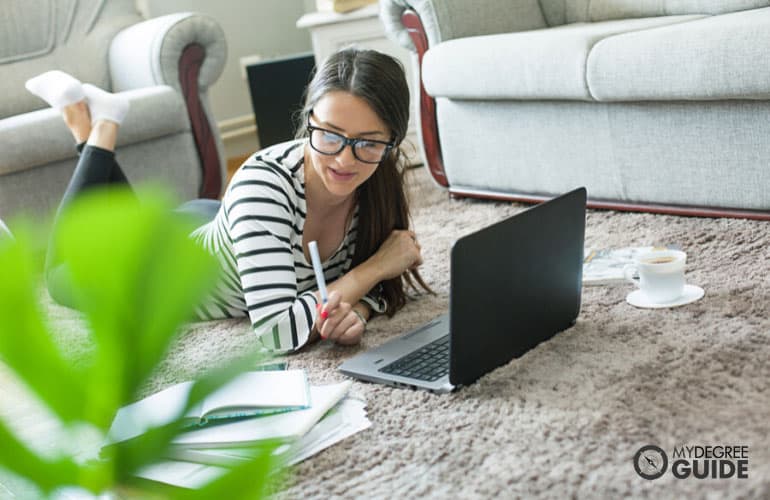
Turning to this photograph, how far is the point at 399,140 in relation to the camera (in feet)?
5.63

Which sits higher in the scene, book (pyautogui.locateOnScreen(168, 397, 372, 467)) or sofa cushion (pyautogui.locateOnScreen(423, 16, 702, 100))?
sofa cushion (pyautogui.locateOnScreen(423, 16, 702, 100))

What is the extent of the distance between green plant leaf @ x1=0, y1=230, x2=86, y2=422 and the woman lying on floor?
1306 millimetres

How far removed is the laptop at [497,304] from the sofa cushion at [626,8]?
50.3 inches

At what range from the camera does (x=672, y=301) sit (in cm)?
166

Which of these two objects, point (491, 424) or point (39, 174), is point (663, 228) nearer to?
point (491, 424)

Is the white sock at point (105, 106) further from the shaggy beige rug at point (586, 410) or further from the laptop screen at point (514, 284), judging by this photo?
the laptop screen at point (514, 284)

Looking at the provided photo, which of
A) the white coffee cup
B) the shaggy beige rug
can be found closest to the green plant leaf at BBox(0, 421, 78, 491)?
the shaggy beige rug

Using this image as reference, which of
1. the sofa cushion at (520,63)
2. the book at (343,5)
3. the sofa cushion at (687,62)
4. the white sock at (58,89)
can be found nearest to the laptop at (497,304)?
the sofa cushion at (687,62)

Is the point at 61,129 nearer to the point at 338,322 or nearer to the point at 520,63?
the point at 520,63

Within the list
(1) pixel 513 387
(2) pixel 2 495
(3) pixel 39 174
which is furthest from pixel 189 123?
(2) pixel 2 495

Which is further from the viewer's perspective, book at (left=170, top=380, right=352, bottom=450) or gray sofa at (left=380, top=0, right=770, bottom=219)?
gray sofa at (left=380, top=0, right=770, bottom=219)

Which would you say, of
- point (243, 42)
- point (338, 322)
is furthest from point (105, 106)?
point (243, 42)

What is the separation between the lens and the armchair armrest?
308cm

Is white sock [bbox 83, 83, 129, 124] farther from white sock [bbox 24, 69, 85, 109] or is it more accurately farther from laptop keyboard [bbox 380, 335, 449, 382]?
laptop keyboard [bbox 380, 335, 449, 382]
